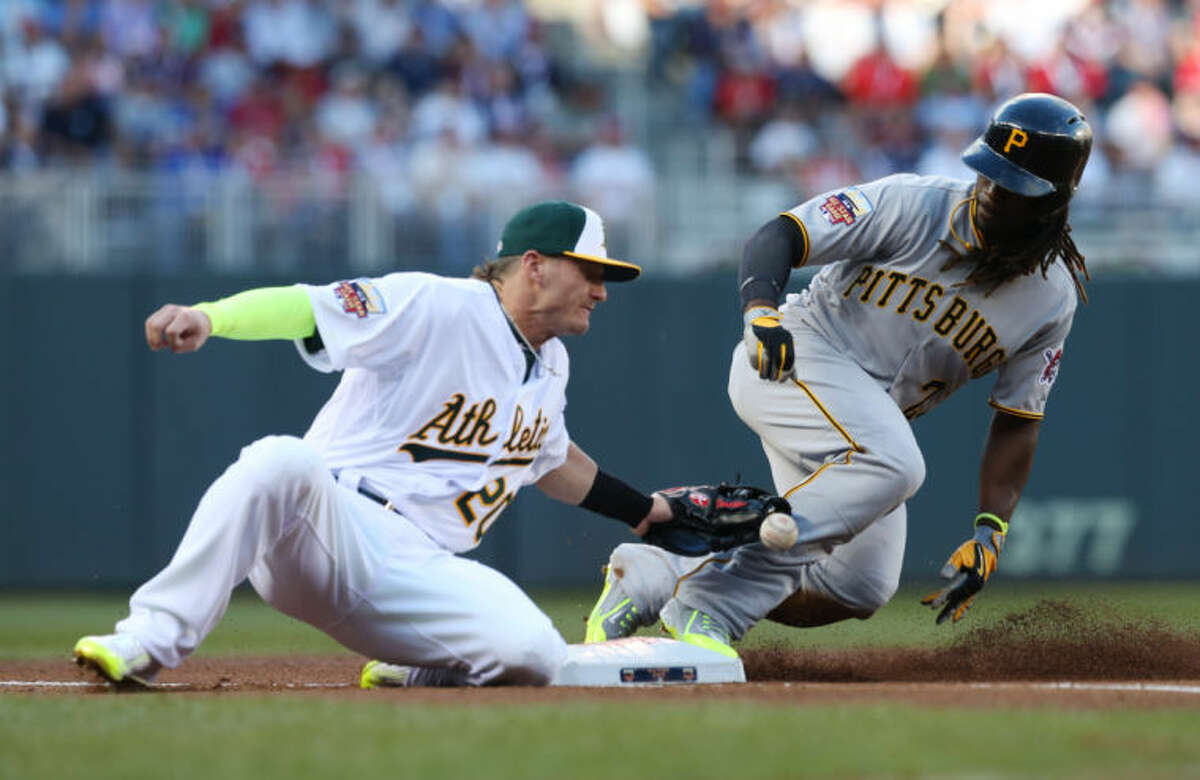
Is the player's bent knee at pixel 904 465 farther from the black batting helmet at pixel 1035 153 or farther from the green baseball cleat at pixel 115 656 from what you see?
the green baseball cleat at pixel 115 656

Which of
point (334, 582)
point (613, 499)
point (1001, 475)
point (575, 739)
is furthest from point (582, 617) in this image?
point (575, 739)

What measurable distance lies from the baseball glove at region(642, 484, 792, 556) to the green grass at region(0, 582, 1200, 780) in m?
1.08

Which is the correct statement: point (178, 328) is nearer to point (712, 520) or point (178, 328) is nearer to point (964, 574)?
point (712, 520)

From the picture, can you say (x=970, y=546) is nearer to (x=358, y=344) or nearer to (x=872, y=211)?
(x=872, y=211)

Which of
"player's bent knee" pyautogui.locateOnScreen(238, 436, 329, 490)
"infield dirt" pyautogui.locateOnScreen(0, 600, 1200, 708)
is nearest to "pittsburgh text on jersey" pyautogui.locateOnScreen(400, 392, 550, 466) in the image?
"player's bent knee" pyautogui.locateOnScreen(238, 436, 329, 490)

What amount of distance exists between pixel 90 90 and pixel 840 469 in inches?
307

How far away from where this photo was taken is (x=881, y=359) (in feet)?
19.3

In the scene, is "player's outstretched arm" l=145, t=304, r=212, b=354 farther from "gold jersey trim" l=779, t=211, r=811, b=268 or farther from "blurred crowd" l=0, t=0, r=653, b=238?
"blurred crowd" l=0, t=0, r=653, b=238

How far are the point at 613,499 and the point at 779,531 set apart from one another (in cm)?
52

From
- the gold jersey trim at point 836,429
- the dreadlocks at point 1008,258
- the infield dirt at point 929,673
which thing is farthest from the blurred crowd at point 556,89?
the dreadlocks at point 1008,258

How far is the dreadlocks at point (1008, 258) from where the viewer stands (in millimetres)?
5602

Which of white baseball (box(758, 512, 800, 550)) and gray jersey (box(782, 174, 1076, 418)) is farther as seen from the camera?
gray jersey (box(782, 174, 1076, 418))

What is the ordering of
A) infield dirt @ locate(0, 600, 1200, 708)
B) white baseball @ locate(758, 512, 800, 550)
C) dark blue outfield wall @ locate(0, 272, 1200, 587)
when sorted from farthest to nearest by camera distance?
dark blue outfield wall @ locate(0, 272, 1200, 587), white baseball @ locate(758, 512, 800, 550), infield dirt @ locate(0, 600, 1200, 708)

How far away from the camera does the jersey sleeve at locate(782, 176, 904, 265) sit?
560cm
